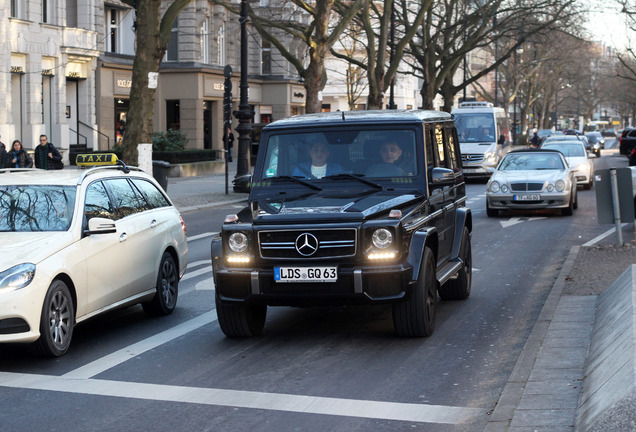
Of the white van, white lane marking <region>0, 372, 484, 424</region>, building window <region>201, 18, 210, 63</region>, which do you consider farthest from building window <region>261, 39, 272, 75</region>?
white lane marking <region>0, 372, 484, 424</region>

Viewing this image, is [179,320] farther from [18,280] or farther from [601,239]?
[601,239]

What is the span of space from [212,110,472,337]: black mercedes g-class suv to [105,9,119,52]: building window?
128 feet

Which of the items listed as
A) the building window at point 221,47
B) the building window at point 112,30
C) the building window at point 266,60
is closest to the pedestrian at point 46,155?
the building window at point 112,30

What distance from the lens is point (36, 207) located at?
8.73 m

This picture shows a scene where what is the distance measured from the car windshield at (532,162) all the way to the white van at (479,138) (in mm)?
12080

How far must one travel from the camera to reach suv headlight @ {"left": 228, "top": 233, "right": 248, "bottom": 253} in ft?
26.9

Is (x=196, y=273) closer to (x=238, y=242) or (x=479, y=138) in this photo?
(x=238, y=242)

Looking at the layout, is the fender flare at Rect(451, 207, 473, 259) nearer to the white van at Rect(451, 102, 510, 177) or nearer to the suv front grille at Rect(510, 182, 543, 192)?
the suv front grille at Rect(510, 182, 543, 192)

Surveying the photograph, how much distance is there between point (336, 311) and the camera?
1020 cm

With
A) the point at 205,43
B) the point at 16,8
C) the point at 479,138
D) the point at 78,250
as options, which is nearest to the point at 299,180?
the point at 78,250

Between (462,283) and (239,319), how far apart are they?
10.2ft

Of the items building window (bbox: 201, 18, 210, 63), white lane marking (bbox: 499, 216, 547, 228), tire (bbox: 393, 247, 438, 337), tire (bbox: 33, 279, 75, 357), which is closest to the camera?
tire (bbox: 33, 279, 75, 357)

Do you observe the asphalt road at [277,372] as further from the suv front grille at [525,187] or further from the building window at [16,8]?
the building window at [16,8]

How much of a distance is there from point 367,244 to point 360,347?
94 centimetres
